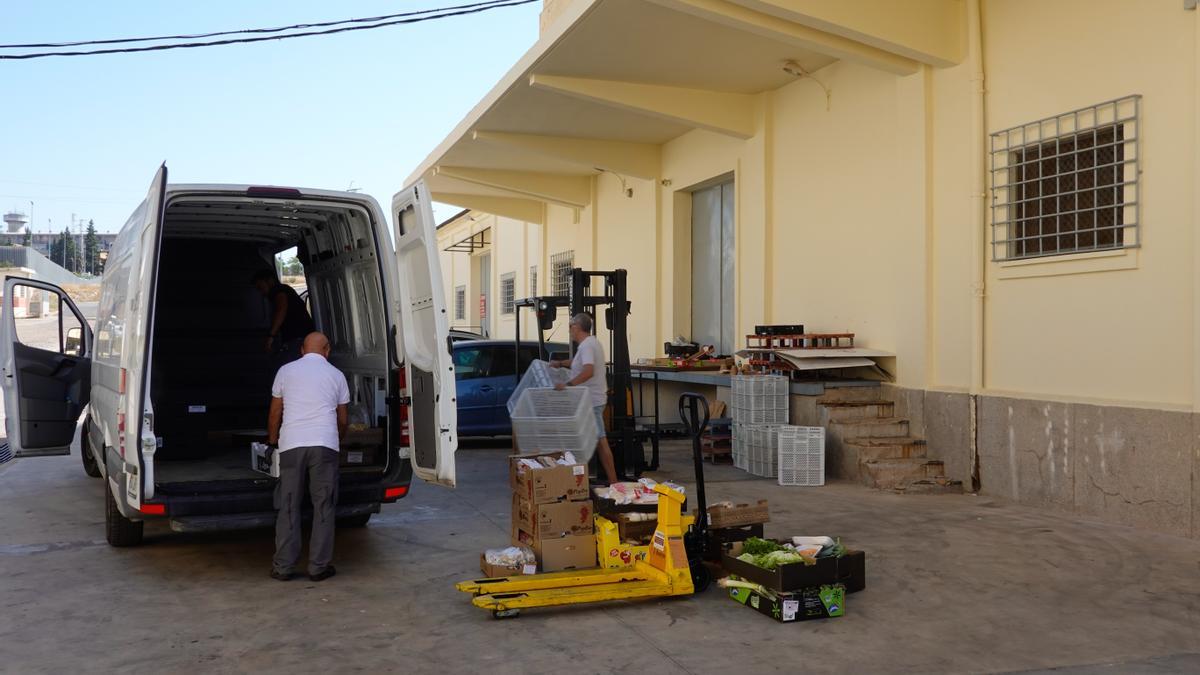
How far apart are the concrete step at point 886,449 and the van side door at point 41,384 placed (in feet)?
25.1

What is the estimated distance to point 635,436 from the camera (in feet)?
35.8

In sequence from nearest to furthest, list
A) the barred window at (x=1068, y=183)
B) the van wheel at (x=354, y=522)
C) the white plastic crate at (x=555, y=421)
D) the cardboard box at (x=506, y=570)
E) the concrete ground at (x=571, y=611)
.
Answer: the concrete ground at (x=571, y=611) → the cardboard box at (x=506, y=570) → the van wheel at (x=354, y=522) → the barred window at (x=1068, y=183) → the white plastic crate at (x=555, y=421)

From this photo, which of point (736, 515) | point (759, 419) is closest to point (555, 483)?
point (736, 515)

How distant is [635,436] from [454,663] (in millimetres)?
6120

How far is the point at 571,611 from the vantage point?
5816 mm

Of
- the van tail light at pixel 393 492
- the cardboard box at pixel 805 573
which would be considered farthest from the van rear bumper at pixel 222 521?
the cardboard box at pixel 805 573

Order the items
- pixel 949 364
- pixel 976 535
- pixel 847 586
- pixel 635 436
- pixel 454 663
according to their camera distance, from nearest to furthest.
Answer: pixel 454 663, pixel 847 586, pixel 976 535, pixel 949 364, pixel 635 436

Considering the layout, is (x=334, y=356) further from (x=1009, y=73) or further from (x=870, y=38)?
(x=1009, y=73)

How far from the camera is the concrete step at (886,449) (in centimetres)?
1029

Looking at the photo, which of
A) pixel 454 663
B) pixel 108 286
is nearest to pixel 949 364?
pixel 454 663

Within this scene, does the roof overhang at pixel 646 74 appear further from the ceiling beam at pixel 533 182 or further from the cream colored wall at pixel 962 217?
the cream colored wall at pixel 962 217

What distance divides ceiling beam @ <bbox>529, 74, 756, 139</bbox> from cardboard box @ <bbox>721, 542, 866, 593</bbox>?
840 centimetres

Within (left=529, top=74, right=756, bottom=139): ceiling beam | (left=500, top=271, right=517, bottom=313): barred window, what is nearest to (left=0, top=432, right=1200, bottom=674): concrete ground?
(left=529, top=74, right=756, bottom=139): ceiling beam

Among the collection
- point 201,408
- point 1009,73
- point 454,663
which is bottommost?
point 454,663
